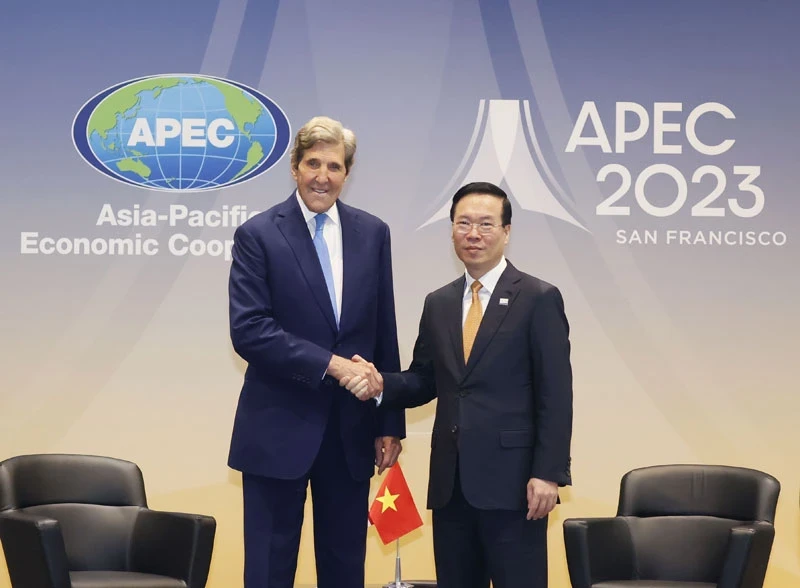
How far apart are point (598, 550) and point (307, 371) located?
1787mm

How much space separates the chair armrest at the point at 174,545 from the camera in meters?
4.44

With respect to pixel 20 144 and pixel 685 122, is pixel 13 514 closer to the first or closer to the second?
pixel 20 144

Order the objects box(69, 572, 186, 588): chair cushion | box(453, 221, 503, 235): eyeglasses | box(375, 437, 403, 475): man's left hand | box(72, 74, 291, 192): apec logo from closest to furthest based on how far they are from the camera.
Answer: box(453, 221, 503, 235): eyeglasses, box(375, 437, 403, 475): man's left hand, box(69, 572, 186, 588): chair cushion, box(72, 74, 291, 192): apec logo

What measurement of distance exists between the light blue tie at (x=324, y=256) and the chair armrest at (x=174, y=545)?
138 centimetres

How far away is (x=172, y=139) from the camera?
552 cm

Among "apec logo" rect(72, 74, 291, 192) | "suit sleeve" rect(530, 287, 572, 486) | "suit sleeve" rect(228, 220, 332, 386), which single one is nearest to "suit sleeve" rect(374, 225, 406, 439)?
"suit sleeve" rect(228, 220, 332, 386)

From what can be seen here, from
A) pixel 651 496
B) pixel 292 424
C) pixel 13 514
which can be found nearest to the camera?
pixel 292 424

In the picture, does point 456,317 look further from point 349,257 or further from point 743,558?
point 743,558

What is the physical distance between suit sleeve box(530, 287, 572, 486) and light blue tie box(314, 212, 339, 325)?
2.25 feet

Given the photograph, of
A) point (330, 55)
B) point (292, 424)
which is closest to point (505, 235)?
point (292, 424)

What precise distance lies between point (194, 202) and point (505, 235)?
2341 mm

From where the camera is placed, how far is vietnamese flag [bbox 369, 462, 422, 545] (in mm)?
5094

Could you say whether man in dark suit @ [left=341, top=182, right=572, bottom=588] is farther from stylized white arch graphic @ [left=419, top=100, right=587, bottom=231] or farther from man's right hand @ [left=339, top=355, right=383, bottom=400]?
stylized white arch graphic @ [left=419, top=100, right=587, bottom=231]

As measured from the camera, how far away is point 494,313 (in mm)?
3566
